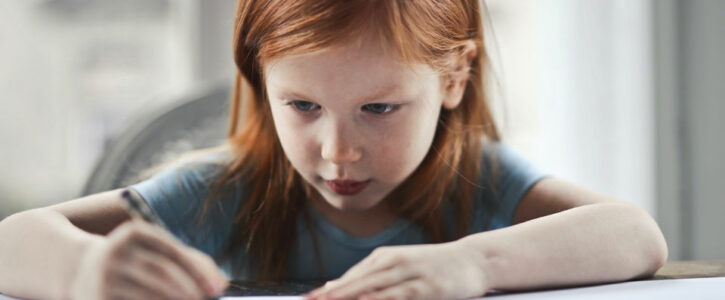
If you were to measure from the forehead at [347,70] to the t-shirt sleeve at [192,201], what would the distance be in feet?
0.79

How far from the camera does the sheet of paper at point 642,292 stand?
36cm

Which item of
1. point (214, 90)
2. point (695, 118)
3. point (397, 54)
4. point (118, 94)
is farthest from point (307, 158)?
point (118, 94)

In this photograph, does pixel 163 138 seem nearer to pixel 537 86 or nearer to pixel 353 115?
pixel 353 115

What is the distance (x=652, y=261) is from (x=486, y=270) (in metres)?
0.14

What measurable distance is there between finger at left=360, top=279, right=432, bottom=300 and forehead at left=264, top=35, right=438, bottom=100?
165 mm

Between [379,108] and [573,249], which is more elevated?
[379,108]

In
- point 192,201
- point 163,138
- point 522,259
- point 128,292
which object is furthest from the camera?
point 163,138

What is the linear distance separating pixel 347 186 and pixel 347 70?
0.13 meters

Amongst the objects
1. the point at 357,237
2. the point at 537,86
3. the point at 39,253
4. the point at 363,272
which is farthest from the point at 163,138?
the point at 537,86

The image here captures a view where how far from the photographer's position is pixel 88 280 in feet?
1.00

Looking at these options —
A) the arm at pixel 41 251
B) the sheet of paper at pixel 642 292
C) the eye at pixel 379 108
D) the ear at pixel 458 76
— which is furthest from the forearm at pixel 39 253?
the ear at pixel 458 76

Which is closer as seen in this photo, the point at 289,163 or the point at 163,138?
the point at 289,163

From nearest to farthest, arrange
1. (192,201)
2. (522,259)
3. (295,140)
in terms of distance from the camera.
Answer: (522,259)
(295,140)
(192,201)

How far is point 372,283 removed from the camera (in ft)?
1.08
